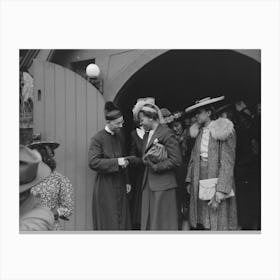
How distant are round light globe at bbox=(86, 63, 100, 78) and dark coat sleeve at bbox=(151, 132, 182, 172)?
0.99 metres

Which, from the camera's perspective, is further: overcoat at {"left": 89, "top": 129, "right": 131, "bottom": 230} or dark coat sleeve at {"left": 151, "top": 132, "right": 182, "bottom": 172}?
overcoat at {"left": 89, "top": 129, "right": 131, "bottom": 230}

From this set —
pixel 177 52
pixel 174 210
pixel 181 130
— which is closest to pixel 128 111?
pixel 181 130

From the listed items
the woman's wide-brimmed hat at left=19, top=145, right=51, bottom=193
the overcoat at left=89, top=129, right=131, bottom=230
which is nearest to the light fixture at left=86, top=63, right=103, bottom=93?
the overcoat at left=89, top=129, right=131, bottom=230

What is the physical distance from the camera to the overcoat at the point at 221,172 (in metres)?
4.84

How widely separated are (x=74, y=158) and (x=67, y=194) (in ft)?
1.65

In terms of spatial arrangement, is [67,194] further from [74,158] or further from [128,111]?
[128,111]

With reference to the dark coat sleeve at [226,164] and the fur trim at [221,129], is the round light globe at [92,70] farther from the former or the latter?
the dark coat sleeve at [226,164]

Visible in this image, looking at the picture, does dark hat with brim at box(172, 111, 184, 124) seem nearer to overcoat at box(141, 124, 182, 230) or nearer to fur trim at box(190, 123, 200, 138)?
fur trim at box(190, 123, 200, 138)

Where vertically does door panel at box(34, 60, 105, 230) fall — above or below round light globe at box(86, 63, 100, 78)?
below

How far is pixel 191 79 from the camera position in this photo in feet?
22.3

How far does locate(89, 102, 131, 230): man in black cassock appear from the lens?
4.97 meters

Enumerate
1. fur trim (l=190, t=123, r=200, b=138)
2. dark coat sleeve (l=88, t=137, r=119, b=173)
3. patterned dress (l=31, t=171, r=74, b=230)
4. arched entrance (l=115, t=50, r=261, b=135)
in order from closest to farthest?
patterned dress (l=31, t=171, r=74, b=230), dark coat sleeve (l=88, t=137, r=119, b=173), fur trim (l=190, t=123, r=200, b=138), arched entrance (l=115, t=50, r=261, b=135)

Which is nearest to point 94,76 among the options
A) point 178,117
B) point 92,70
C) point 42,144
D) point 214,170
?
point 92,70

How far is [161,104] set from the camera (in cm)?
683
